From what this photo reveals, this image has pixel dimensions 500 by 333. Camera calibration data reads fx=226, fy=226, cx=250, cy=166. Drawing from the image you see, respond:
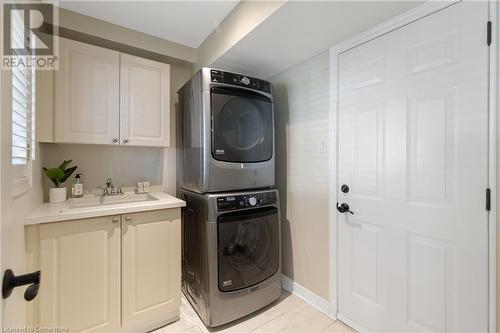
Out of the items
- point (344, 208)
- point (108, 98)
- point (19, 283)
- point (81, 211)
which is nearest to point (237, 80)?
point (108, 98)

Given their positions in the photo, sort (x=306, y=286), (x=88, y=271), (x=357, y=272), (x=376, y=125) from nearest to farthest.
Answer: (x=88, y=271), (x=376, y=125), (x=357, y=272), (x=306, y=286)

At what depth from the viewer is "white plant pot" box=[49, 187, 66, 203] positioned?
1.71 metres

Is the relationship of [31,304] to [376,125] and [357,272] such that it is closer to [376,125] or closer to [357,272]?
[357,272]

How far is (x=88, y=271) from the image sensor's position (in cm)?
141

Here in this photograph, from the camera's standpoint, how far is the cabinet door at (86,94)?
5.49 ft

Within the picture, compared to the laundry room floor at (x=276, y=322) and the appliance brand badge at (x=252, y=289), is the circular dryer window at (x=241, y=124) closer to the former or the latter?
the appliance brand badge at (x=252, y=289)

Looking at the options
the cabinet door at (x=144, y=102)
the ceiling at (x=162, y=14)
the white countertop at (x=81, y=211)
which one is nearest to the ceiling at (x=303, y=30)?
the ceiling at (x=162, y=14)

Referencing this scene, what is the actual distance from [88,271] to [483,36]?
8.33ft

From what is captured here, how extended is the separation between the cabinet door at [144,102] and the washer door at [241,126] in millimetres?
648

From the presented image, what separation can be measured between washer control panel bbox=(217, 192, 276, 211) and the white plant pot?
1221 mm

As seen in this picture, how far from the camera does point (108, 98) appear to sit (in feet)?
6.07

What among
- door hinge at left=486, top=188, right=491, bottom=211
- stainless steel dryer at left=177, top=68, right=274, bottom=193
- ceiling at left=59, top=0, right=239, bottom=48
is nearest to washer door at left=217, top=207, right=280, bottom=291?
stainless steel dryer at left=177, top=68, right=274, bottom=193

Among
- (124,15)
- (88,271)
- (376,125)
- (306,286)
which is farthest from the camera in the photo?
(306,286)

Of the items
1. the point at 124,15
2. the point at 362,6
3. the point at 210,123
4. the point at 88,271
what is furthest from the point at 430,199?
the point at 124,15
